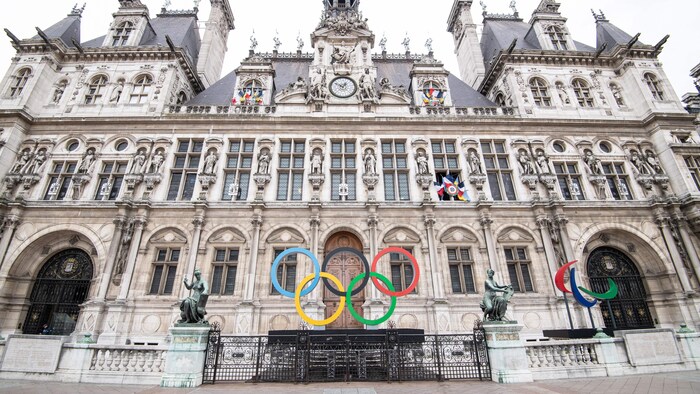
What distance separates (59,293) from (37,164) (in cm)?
737

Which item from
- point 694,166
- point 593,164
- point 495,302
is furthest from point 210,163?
point 694,166

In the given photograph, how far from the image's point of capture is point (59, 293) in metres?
16.2

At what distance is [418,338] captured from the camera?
1033 cm

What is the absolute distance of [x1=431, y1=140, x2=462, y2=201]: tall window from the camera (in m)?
18.3

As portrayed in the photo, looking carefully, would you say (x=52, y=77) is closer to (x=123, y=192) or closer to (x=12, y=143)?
(x=12, y=143)

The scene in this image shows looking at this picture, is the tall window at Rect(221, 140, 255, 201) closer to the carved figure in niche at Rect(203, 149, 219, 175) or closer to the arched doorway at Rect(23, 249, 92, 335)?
the carved figure in niche at Rect(203, 149, 219, 175)

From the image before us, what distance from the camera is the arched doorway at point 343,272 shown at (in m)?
15.5

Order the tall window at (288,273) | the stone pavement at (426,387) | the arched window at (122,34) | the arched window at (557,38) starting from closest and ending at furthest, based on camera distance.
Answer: the stone pavement at (426,387)
the tall window at (288,273)
the arched window at (122,34)
the arched window at (557,38)

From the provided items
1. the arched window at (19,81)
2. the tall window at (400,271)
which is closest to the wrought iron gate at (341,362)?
the tall window at (400,271)

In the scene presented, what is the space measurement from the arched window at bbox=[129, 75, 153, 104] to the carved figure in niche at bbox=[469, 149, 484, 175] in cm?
2016

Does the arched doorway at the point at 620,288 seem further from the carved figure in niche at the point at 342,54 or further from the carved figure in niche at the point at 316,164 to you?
the carved figure in niche at the point at 342,54

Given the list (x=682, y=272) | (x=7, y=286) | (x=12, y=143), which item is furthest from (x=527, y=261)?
(x=12, y=143)

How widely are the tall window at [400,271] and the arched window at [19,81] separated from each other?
2410 centimetres

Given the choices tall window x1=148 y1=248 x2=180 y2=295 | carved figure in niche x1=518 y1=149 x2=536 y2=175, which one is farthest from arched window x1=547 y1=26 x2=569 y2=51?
tall window x1=148 y1=248 x2=180 y2=295
